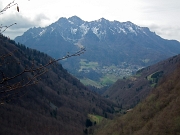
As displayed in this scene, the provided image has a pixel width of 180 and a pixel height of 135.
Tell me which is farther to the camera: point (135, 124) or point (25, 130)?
point (25, 130)

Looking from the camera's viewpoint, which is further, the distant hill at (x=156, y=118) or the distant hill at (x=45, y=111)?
the distant hill at (x=45, y=111)

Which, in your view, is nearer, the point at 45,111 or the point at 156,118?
the point at 156,118

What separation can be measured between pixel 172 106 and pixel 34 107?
98.3 m

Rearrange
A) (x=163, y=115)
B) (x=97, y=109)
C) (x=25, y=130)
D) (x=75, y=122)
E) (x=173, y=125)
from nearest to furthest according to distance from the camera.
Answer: (x=173, y=125) < (x=163, y=115) < (x=25, y=130) < (x=75, y=122) < (x=97, y=109)

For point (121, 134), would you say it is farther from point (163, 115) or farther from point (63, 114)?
point (63, 114)

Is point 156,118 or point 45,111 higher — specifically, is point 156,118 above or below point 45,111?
above

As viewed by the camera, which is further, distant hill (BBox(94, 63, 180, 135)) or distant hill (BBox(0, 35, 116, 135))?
distant hill (BBox(0, 35, 116, 135))

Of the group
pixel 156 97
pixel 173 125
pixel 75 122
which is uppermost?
pixel 156 97

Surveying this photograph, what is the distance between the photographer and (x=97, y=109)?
18525 centimetres

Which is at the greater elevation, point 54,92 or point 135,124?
point 54,92

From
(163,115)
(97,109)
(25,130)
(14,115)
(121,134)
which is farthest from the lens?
(97,109)

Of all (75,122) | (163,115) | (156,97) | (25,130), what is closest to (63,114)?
(75,122)

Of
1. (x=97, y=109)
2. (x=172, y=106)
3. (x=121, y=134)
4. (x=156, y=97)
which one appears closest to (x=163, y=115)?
(x=172, y=106)

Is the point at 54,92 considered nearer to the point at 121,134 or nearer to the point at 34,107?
the point at 34,107
